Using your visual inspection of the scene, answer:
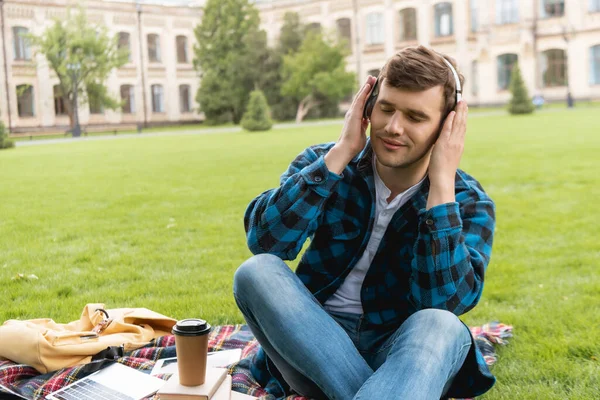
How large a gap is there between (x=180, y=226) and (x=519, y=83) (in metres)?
20.3

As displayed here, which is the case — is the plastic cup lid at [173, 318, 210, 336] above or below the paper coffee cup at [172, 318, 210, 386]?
above

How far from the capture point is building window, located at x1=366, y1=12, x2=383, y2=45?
37.1 meters

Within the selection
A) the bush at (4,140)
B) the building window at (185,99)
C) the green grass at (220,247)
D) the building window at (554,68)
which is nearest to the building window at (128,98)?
the building window at (185,99)

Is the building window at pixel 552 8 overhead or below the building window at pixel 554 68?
overhead

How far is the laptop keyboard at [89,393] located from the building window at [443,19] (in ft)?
113

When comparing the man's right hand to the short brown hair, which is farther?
the man's right hand

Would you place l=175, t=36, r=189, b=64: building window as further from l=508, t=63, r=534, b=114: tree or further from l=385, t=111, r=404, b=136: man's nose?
l=385, t=111, r=404, b=136: man's nose

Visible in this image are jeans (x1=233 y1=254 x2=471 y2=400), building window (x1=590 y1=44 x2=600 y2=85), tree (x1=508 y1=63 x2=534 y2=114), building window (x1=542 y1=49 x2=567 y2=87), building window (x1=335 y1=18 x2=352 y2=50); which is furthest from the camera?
building window (x1=335 y1=18 x2=352 y2=50)

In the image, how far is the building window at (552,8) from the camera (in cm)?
3145

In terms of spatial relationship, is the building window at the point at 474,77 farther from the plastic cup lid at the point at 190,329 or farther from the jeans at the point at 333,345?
the plastic cup lid at the point at 190,329

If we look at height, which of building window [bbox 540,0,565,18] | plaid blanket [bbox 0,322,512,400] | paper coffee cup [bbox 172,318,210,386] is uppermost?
building window [bbox 540,0,565,18]

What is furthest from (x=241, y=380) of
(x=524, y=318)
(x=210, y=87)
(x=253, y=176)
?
(x=210, y=87)

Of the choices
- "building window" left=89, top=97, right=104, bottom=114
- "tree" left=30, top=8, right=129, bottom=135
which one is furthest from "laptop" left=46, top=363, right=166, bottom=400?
"building window" left=89, top=97, right=104, bottom=114

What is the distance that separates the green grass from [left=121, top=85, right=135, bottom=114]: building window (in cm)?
2531
